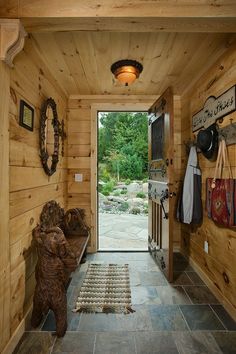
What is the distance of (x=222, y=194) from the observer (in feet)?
6.21

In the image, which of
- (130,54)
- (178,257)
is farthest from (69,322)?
(130,54)

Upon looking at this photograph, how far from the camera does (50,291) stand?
1.64 metres

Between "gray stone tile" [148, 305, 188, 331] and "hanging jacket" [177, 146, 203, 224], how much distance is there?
90cm

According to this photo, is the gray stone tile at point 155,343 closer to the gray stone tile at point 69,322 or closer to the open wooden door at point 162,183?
the gray stone tile at point 69,322

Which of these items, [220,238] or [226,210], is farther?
[220,238]

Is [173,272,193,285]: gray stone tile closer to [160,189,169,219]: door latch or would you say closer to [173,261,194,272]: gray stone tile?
[173,261,194,272]: gray stone tile

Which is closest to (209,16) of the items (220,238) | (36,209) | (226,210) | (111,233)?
(226,210)

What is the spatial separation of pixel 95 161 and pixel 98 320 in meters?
1.96

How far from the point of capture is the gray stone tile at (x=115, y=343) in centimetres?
150

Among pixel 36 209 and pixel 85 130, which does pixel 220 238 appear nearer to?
pixel 36 209

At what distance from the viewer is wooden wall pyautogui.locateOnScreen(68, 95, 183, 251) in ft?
10.6

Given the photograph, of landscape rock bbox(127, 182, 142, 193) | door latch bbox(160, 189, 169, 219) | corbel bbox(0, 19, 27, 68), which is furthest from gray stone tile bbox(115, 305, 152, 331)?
landscape rock bbox(127, 182, 142, 193)

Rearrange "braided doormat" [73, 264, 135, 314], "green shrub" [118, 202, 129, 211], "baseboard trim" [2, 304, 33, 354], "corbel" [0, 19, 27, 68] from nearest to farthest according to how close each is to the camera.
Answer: "corbel" [0, 19, 27, 68] → "baseboard trim" [2, 304, 33, 354] → "braided doormat" [73, 264, 135, 314] → "green shrub" [118, 202, 129, 211]

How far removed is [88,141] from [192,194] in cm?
159
